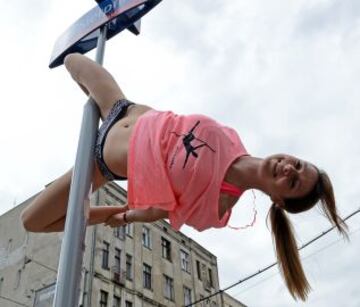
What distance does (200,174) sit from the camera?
57.4 inches

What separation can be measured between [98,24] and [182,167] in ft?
2.77

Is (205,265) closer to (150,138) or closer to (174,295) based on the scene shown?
(174,295)

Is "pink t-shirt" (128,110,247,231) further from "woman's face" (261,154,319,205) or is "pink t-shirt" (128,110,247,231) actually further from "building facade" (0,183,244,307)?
"building facade" (0,183,244,307)

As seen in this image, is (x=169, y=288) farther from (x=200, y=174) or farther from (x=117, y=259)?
(x=200, y=174)

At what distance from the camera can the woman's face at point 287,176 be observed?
150 cm

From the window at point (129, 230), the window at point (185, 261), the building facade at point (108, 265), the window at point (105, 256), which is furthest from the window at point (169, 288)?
the window at point (105, 256)

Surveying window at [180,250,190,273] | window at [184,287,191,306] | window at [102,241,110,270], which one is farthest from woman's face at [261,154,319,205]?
window at [180,250,190,273]

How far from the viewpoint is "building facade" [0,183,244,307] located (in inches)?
589

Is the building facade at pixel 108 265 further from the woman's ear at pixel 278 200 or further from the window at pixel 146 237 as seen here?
the woman's ear at pixel 278 200

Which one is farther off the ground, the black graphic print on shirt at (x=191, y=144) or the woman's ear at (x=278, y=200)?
the black graphic print on shirt at (x=191, y=144)

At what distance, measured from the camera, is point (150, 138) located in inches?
61.0

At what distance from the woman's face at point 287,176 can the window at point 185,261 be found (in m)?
19.3

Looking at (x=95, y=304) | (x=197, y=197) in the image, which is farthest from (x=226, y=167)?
(x=95, y=304)

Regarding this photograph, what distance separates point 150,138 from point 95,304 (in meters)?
13.9
